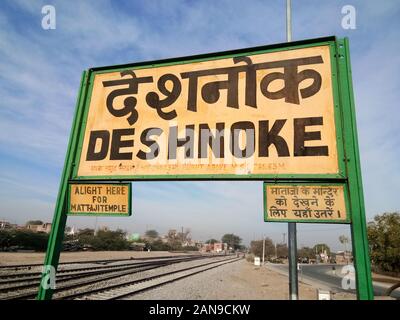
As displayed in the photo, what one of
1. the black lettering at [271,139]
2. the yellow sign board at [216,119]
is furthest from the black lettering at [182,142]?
the black lettering at [271,139]

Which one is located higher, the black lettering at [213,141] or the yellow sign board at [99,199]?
the black lettering at [213,141]

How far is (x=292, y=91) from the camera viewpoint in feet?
13.3

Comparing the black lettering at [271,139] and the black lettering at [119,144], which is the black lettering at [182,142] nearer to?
the black lettering at [119,144]

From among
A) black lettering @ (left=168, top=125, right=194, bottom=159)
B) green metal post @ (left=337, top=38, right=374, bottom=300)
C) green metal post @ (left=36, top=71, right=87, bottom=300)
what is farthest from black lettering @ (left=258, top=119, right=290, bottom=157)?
green metal post @ (left=36, top=71, right=87, bottom=300)

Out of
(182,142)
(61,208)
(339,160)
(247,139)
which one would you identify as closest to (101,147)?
(61,208)

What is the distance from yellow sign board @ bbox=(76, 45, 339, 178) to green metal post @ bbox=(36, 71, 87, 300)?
145 mm

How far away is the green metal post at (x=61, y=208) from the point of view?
3908 mm

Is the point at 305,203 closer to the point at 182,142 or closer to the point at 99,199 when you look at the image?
the point at 182,142

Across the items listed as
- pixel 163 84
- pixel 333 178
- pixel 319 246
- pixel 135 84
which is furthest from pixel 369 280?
pixel 319 246

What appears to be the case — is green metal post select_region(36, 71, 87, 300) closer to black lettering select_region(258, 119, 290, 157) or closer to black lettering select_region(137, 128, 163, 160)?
black lettering select_region(137, 128, 163, 160)

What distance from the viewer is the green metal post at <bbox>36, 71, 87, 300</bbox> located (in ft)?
12.8

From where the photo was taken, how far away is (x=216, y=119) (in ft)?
13.9

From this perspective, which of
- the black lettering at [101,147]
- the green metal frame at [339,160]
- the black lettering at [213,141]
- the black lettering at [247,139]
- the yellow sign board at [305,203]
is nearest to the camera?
the green metal frame at [339,160]

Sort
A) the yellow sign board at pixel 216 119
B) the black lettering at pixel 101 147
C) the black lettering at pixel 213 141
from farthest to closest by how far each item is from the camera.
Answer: the black lettering at pixel 101 147 → the black lettering at pixel 213 141 → the yellow sign board at pixel 216 119
